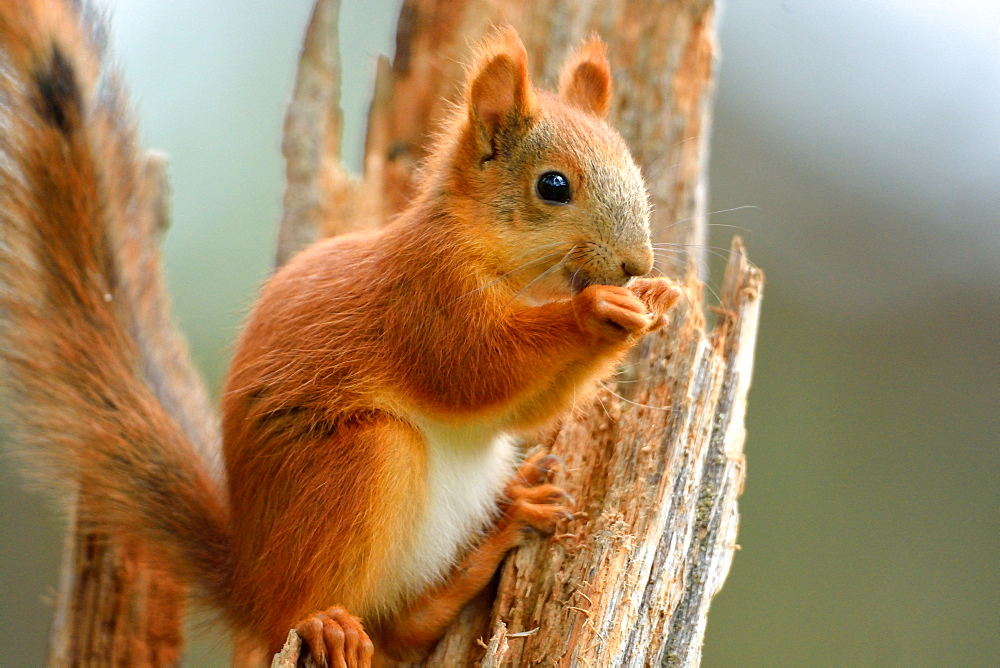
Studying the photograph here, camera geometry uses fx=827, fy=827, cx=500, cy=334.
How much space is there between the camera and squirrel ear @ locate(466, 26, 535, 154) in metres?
1.65

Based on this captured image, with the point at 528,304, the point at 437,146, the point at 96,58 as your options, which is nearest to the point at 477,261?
the point at 528,304

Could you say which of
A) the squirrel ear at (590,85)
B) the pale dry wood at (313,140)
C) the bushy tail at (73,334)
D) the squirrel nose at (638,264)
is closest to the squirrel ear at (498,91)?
the squirrel ear at (590,85)

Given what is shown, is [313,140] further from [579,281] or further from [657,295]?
[657,295]

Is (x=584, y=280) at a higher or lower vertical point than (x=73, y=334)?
higher

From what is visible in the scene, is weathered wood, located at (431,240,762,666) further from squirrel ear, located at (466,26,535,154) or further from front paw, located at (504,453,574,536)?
squirrel ear, located at (466,26,535,154)

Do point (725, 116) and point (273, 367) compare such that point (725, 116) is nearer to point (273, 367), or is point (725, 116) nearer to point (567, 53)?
point (567, 53)

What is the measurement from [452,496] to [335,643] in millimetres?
382

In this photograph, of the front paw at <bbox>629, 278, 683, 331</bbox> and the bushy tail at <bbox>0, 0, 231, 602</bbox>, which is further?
the bushy tail at <bbox>0, 0, 231, 602</bbox>

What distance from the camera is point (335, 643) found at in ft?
4.75

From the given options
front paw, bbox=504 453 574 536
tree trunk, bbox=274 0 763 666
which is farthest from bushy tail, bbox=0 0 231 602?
front paw, bbox=504 453 574 536

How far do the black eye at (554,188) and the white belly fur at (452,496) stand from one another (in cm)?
48

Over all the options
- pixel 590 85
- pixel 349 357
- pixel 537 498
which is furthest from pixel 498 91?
pixel 537 498

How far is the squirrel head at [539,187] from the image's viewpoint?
156 cm

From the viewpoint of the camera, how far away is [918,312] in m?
3.30
